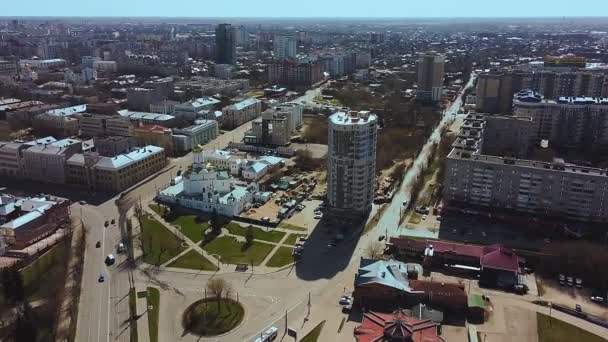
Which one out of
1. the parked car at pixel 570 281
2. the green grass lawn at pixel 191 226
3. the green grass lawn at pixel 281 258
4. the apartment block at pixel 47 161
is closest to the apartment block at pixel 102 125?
the apartment block at pixel 47 161

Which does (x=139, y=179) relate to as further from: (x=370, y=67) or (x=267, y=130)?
(x=370, y=67)

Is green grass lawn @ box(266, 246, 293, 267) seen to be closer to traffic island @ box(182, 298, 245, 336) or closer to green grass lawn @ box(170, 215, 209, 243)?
traffic island @ box(182, 298, 245, 336)

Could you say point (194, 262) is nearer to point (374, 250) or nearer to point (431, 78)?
point (374, 250)

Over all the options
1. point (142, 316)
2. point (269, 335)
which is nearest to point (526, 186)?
point (269, 335)

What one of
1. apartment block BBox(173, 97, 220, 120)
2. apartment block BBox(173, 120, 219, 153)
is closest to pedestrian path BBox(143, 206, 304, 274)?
apartment block BBox(173, 120, 219, 153)

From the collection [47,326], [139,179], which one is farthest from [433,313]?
[139,179]

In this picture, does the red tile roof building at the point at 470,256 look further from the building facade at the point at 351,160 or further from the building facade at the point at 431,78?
the building facade at the point at 431,78
